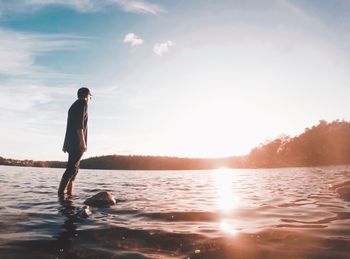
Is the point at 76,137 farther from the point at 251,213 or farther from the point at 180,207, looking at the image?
the point at 251,213

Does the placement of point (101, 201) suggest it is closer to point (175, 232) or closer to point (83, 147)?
point (83, 147)

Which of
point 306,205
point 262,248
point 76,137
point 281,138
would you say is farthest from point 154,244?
point 281,138

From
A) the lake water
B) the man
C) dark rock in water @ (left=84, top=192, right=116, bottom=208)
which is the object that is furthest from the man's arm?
the lake water

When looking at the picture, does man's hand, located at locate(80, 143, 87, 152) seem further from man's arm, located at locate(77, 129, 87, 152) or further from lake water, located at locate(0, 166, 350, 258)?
lake water, located at locate(0, 166, 350, 258)

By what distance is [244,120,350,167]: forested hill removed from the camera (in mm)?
92625

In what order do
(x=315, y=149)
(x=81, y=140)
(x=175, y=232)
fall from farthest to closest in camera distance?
1. (x=315, y=149)
2. (x=81, y=140)
3. (x=175, y=232)

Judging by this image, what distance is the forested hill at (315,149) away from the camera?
→ 92.6 m

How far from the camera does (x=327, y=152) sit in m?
93.8

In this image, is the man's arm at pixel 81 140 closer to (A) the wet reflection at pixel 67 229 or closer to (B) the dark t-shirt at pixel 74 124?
(B) the dark t-shirt at pixel 74 124

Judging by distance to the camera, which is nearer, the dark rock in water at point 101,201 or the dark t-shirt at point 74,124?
the dark rock in water at point 101,201

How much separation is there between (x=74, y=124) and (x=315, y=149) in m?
96.0

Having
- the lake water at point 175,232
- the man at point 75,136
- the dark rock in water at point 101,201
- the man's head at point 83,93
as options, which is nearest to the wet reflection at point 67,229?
the lake water at point 175,232

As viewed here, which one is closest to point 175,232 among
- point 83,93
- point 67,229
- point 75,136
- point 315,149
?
point 67,229

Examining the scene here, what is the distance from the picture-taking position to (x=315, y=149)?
9625cm
